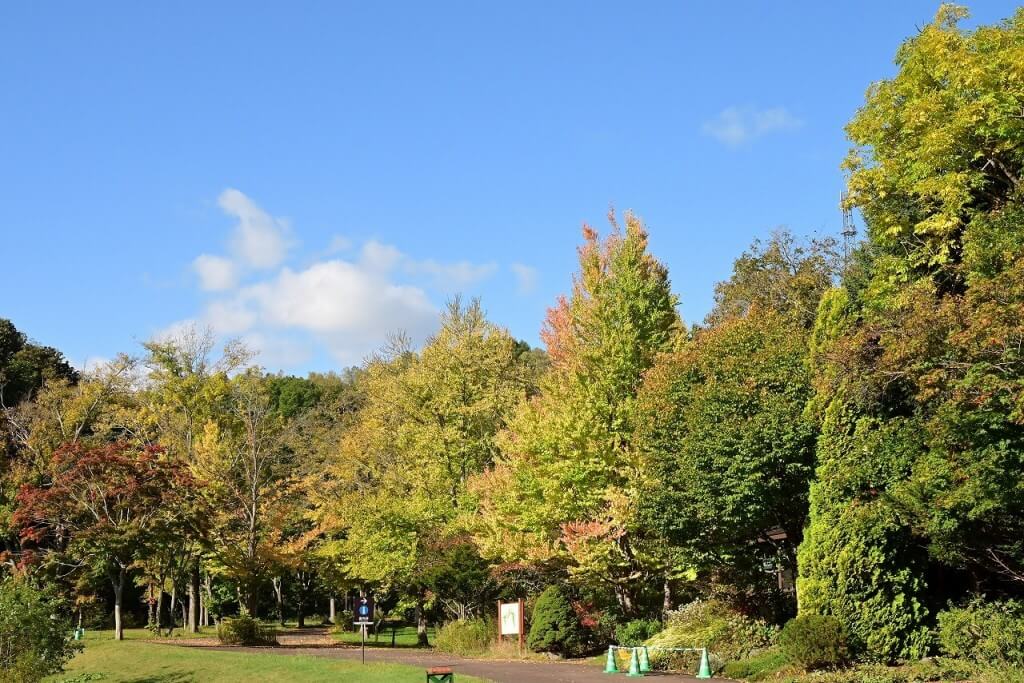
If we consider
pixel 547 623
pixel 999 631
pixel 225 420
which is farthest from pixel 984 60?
pixel 225 420

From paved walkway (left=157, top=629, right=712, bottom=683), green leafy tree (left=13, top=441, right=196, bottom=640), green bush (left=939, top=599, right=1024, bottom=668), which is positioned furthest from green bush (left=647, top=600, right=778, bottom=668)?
green leafy tree (left=13, top=441, right=196, bottom=640)

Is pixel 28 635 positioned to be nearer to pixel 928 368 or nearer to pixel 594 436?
→ pixel 594 436

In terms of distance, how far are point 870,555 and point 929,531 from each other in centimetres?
172

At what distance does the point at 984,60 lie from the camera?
19.6 meters

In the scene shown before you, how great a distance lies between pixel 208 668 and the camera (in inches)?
943

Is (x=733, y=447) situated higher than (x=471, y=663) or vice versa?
(x=733, y=447)

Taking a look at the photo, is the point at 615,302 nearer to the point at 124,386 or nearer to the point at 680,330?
the point at 680,330

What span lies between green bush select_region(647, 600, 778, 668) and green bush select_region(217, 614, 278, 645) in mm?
16508

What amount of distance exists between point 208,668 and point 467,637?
8.42 m

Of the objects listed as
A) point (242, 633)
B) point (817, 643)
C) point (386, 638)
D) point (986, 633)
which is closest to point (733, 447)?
point (817, 643)

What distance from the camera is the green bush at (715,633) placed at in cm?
2106

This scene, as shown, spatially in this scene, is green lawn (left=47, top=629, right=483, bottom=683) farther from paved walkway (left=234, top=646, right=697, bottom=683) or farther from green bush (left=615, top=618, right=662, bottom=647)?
green bush (left=615, top=618, right=662, bottom=647)

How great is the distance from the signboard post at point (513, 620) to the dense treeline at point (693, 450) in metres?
1.51

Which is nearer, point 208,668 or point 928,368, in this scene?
point 928,368
